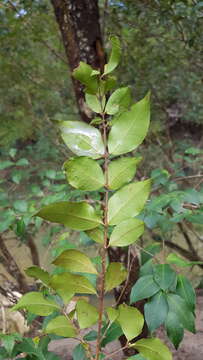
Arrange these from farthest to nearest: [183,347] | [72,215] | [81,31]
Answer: [183,347] < [81,31] < [72,215]

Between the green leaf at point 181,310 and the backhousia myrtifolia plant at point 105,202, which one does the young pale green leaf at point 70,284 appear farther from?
the green leaf at point 181,310

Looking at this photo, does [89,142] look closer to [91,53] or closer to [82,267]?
[82,267]

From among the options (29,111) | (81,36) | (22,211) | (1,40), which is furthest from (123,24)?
(29,111)

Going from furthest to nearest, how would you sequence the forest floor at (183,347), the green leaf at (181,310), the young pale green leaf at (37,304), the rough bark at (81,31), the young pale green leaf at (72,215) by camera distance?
the forest floor at (183,347) < the rough bark at (81,31) < the green leaf at (181,310) < the young pale green leaf at (37,304) < the young pale green leaf at (72,215)

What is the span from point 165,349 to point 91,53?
1.40 metres

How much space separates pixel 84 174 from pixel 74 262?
0.31ft

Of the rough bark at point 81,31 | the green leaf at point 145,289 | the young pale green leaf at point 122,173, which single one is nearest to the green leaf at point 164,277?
the green leaf at point 145,289

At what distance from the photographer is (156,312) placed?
1.90ft

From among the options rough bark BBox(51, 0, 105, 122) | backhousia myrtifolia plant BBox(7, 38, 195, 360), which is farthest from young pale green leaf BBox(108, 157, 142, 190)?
rough bark BBox(51, 0, 105, 122)

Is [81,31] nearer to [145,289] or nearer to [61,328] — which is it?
[145,289]

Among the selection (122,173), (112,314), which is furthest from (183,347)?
(122,173)

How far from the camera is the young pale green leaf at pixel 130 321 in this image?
1.33 ft

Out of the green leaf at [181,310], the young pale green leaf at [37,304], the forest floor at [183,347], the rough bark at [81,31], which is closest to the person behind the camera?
the young pale green leaf at [37,304]

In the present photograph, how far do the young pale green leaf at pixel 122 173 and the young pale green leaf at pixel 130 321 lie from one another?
0.49 ft
